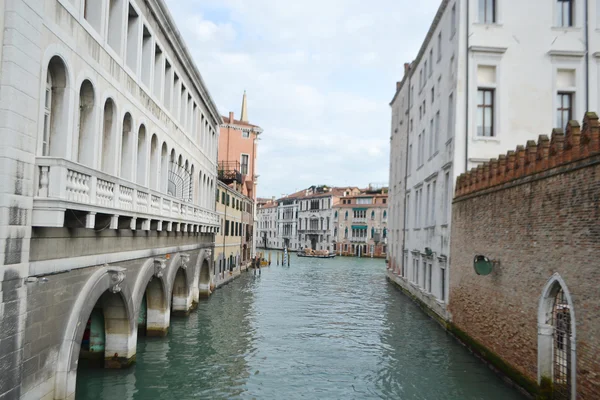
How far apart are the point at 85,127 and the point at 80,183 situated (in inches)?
87.0

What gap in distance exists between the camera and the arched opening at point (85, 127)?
995cm

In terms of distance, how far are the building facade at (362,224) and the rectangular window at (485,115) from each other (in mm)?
60064

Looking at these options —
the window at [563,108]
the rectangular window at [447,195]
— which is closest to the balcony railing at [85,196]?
the rectangular window at [447,195]

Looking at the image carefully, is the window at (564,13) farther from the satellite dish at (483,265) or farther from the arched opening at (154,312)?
the arched opening at (154,312)

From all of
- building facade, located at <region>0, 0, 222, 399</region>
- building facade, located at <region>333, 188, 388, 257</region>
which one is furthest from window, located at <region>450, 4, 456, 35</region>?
building facade, located at <region>333, 188, 388, 257</region>

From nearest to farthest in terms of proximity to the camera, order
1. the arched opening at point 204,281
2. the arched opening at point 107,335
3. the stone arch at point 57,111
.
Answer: the stone arch at point 57,111 → the arched opening at point 107,335 → the arched opening at point 204,281

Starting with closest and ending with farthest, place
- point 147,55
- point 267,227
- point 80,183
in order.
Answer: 1. point 80,183
2. point 147,55
3. point 267,227

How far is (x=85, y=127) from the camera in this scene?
9.98 meters

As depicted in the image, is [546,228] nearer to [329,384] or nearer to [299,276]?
[329,384]

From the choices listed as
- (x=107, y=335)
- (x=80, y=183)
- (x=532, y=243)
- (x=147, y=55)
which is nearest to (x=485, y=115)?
(x=532, y=243)

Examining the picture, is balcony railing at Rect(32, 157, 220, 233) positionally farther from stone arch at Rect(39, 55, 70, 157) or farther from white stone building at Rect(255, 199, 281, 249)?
white stone building at Rect(255, 199, 281, 249)

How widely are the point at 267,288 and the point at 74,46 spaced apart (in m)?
25.3

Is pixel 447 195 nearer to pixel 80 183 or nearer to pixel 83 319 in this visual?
pixel 83 319

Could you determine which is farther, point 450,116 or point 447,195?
point 450,116
